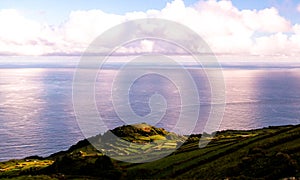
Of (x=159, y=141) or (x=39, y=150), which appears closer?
(x=159, y=141)

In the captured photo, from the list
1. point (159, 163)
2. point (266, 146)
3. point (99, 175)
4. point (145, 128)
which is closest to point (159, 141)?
point (145, 128)

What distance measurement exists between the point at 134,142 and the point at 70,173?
260 feet

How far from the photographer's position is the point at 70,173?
81188 mm

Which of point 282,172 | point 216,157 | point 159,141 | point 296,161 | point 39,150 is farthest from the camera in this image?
point 39,150

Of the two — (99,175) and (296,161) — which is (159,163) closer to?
(99,175)

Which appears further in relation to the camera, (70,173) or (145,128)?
(145,128)

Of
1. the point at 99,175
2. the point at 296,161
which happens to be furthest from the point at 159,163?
the point at 296,161

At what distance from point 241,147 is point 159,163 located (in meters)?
21.5

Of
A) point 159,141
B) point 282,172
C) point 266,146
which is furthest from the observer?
point 159,141

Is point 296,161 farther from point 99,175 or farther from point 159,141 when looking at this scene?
point 159,141

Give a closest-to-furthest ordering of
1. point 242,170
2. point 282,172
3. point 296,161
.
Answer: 1. point 282,172
2. point 296,161
3. point 242,170

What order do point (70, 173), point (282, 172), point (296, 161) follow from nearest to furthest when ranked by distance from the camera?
point (282, 172) < point (296, 161) < point (70, 173)

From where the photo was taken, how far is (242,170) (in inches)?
2116

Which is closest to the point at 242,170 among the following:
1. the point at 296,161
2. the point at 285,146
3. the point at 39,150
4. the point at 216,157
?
the point at 296,161
